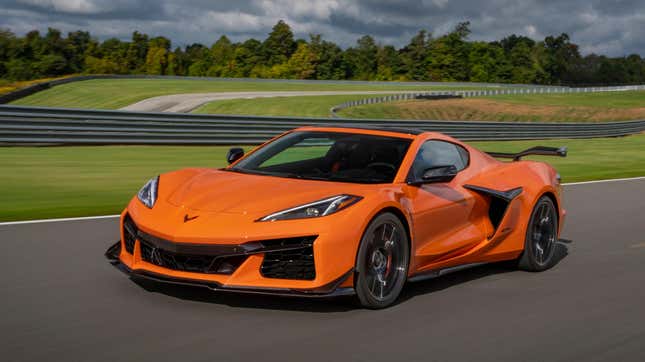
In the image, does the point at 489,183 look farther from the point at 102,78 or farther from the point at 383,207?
the point at 102,78

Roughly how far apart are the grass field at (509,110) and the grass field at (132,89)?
14.6 metres

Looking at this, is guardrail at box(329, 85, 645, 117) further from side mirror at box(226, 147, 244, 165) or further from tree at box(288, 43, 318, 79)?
tree at box(288, 43, 318, 79)

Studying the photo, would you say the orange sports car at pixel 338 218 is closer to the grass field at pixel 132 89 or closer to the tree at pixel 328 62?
the grass field at pixel 132 89

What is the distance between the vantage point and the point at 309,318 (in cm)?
544

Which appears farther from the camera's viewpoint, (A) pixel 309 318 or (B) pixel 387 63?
(B) pixel 387 63

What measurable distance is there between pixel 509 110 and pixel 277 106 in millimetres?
18355

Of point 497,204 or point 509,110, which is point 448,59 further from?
point 497,204

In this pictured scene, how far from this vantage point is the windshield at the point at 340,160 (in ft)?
20.9

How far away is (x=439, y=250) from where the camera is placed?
6.43 metres

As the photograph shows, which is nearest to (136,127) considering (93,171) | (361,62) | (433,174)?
(93,171)

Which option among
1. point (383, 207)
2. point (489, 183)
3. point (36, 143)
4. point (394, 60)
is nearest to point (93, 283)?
point (383, 207)

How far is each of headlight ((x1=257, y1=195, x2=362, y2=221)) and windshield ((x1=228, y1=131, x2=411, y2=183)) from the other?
0.62 m

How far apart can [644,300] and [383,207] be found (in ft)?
7.18

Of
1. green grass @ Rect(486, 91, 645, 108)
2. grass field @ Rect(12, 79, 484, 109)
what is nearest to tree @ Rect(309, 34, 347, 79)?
grass field @ Rect(12, 79, 484, 109)
